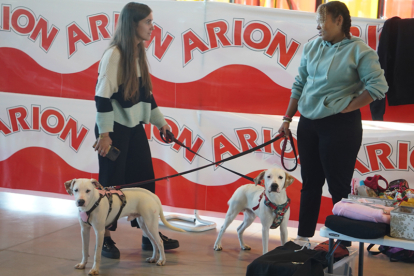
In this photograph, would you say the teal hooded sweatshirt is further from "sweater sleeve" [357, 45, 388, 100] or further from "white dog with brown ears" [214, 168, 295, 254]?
"white dog with brown ears" [214, 168, 295, 254]

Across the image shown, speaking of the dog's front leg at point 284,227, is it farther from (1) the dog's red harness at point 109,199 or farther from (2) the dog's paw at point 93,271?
(2) the dog's paw at point 93,271

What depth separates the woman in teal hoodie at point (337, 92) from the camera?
241cm

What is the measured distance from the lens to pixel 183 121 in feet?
13.5

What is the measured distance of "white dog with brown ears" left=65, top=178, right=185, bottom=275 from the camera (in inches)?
101

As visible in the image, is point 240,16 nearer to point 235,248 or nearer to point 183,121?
point 183,121

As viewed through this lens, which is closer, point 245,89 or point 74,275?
point 74,275

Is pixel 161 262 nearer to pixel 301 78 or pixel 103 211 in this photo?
pixel 103 211

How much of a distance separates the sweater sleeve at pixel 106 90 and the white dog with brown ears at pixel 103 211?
0.39m

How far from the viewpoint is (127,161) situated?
3.08 m

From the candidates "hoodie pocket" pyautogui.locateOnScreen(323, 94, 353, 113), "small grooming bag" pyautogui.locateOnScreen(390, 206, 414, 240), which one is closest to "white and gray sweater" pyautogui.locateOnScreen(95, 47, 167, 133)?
"hoodie pocket" pyautogui.locateOnScreen(323, 94, 353, 113)

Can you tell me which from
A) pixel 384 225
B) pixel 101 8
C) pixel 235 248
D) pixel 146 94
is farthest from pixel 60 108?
pixel 384 225

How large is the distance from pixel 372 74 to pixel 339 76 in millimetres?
175

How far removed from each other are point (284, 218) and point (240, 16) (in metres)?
2.02

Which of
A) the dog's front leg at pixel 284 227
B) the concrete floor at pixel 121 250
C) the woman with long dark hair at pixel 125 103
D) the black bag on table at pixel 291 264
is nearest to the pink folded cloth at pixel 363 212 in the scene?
the black bag on table at pixel 291 264
